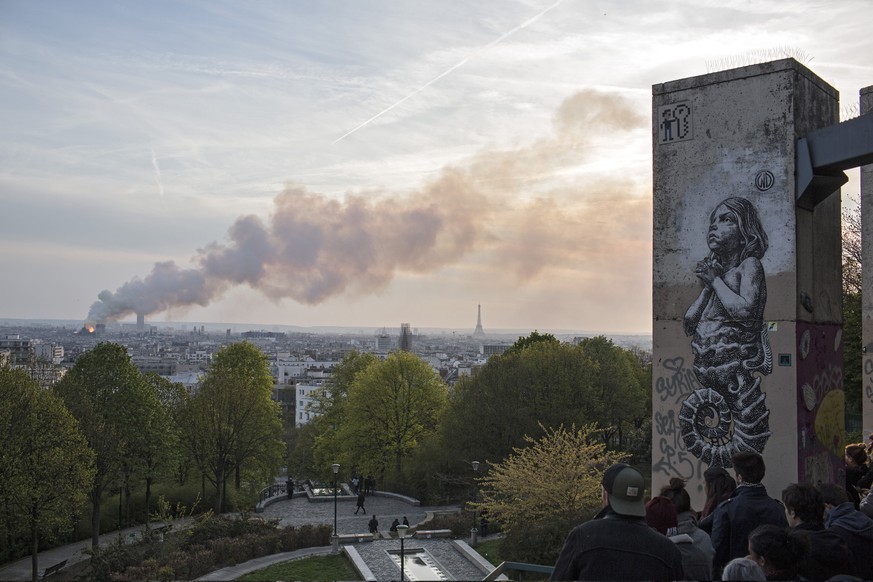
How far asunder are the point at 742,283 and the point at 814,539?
6.76 m

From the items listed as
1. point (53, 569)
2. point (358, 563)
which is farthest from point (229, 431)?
point (358, 563)

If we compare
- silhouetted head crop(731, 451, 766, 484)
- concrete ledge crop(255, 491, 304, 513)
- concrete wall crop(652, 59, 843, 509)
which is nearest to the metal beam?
concrete wall crop(652, 59, 843, 509)

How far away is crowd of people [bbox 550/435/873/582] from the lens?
4172 mm

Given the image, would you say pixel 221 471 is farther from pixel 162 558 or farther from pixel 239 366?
pixel 162 558

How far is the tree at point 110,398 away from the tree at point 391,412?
1414 centimetres

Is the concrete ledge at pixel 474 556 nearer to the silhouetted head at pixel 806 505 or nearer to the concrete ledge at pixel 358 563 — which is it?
the concrete ledge at pixel 358 563

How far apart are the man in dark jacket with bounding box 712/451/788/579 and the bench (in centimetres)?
2624

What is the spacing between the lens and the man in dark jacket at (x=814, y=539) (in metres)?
5.09

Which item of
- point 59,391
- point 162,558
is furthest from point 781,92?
point 59,391

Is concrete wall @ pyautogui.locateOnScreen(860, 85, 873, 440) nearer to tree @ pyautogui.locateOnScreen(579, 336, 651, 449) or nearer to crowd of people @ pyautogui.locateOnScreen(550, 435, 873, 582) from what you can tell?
crowd of people @ pyautogui.locateOnScreen(550, 435, 873, 582)

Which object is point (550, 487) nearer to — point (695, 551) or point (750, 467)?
point (750, 467)

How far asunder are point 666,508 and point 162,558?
72.9ft

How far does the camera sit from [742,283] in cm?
1142

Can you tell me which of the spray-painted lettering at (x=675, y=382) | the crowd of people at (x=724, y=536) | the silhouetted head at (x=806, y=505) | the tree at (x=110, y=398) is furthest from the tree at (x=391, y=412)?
the silhouetted head at (x=806, y=505)
